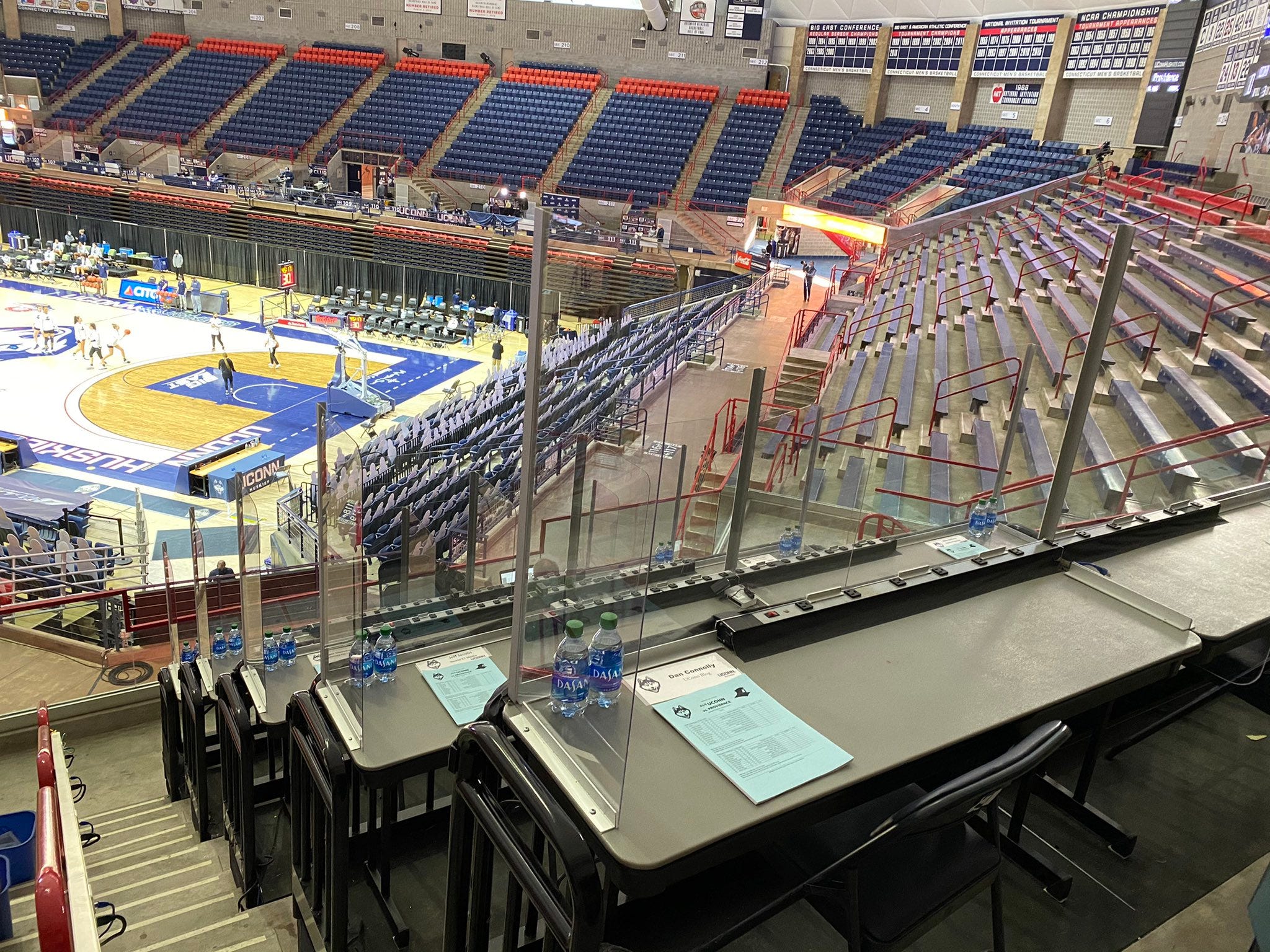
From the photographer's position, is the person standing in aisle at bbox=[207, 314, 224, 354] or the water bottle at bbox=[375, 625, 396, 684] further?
the person standing in aisle at bbox=[207, 314, 224, 354]

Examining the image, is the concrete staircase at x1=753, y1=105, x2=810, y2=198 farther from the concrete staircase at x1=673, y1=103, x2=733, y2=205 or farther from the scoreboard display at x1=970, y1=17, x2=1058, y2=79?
the scoreboard display at x1=970, y1=17, x2=1058, y2=79

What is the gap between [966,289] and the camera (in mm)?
12438

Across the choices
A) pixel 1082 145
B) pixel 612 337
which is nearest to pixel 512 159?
pixel 1082 145

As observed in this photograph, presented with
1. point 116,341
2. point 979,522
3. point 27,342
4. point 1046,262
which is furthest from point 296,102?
point 979,522

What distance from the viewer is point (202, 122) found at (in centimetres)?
2759

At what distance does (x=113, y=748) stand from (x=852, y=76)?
2550 centimetres

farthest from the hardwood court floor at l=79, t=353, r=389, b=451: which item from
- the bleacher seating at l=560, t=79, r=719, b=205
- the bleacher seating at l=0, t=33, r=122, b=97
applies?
the bleacher seating at l=0, t=33, r=122, b=97

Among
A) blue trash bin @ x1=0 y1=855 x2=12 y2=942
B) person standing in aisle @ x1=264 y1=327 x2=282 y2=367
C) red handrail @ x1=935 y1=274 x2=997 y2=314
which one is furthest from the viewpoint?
person standing in aisle @ x1=264 y1=327 x2=282 y2=367

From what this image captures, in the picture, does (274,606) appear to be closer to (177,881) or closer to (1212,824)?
(177,881)

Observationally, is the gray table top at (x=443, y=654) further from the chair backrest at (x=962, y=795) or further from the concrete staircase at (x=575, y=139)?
the concrete staircase at (x=575, y=139)

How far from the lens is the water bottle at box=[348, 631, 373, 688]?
7.41 ft

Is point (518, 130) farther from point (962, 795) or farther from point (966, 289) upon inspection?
point (962, 795)

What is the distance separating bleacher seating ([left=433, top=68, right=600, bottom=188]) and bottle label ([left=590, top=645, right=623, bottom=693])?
81.4ft

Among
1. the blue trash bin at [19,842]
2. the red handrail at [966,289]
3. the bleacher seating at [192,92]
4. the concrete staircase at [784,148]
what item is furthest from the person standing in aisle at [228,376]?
the bleacher seating at [192,92]
